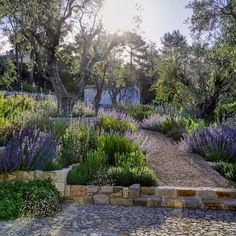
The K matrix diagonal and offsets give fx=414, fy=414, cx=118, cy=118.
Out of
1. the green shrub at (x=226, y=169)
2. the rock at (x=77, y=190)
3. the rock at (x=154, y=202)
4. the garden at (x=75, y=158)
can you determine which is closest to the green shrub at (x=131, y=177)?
the garden at (x=75, y=158)

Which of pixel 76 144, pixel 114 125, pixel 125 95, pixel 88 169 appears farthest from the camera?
pixel 125 95

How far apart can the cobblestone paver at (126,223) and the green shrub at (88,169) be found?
533mm

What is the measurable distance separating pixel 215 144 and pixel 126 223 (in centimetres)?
392

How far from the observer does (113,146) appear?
7.53m

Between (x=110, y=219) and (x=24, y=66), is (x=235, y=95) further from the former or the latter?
(x=24, y=66)

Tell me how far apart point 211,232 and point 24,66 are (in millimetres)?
35180

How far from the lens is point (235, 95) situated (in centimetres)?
1942

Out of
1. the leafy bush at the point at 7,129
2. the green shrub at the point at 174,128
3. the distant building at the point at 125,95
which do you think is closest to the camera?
the leafy bush at the point at 7,129

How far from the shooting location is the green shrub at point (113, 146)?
7.43m

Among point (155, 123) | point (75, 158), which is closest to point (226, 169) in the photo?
point (75, 158)

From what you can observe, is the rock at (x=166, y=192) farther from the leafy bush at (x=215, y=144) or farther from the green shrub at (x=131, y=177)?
the leafy bush at (x=215, y=144)

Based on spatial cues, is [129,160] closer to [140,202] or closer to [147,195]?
[147,195]

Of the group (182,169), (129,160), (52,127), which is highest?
(52,127)

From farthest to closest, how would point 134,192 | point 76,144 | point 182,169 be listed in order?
point 182,169 < point 76,144 < point 134,192
